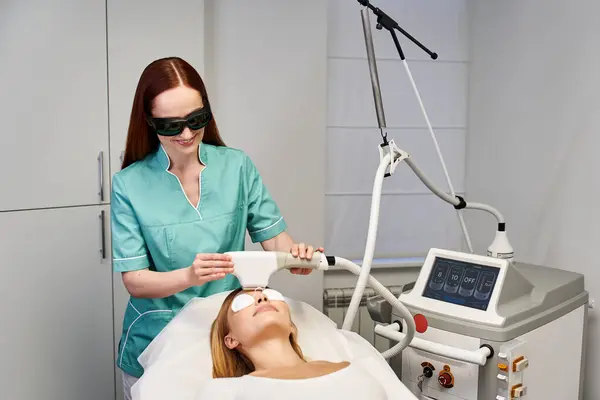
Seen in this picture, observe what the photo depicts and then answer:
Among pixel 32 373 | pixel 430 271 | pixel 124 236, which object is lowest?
pixel 32 373

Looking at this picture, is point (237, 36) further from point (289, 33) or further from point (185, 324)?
point (185, 324)

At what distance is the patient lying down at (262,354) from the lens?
1272 millimetres

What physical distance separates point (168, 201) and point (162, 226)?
0.22 feet

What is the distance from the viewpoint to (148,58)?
222cm

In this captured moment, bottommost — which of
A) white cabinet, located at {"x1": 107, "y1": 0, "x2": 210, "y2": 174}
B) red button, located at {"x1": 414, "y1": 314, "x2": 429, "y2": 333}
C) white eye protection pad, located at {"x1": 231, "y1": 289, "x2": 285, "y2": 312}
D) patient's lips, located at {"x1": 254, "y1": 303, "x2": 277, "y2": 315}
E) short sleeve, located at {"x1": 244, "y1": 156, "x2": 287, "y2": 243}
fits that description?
red button, located at {"x1": 414, "y1": 314, "x2": 429, "y2": 333}

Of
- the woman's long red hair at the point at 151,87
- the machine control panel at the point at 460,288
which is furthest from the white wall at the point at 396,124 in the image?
the woman's long red hair at the point at 151,87

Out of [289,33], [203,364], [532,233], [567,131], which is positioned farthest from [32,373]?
[567,131]

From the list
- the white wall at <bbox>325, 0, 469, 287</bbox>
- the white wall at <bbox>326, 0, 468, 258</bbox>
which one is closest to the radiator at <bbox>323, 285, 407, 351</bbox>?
the white wall at <bbox>325, 0, 469, 287</bbox>

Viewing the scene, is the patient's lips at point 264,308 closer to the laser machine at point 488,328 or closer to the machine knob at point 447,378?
the laser machine at point 488,328

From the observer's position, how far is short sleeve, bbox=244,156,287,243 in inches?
69.2

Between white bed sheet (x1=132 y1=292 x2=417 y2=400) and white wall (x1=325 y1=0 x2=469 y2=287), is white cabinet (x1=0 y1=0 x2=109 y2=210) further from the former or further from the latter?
white wall (x1=325 y1=0 x2=469 y2=287)

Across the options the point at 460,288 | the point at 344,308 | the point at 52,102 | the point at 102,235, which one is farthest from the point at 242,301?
the point at 344,308

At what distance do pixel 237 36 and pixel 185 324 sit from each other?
1.33 meters

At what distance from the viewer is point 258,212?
1.76 metres
